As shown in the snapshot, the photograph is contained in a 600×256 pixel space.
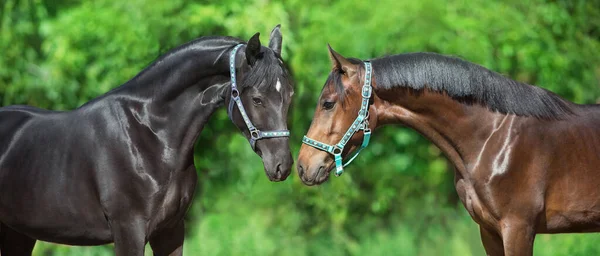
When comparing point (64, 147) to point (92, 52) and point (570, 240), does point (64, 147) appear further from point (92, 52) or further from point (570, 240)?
point (570, 240)

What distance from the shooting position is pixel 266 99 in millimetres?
4500

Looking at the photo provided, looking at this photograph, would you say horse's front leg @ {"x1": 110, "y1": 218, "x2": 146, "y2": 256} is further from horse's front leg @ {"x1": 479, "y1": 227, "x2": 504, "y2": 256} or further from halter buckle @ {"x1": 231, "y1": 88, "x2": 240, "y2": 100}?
horse's front leg @ {"x1": 479, "y1": 227, "x2": 504, "y2": 256}

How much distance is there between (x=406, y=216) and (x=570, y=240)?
71.0 inches

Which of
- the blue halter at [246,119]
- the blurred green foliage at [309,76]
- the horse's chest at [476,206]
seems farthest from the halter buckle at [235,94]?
the blurred green foliage at [309,76]

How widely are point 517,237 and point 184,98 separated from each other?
2.00m

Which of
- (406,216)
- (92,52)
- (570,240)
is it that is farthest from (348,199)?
(92,52)

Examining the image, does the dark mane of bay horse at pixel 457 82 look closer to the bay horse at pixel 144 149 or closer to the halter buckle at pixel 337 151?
the halter buckle at pixel 337 151

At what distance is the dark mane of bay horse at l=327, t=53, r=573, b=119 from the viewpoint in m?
4.58

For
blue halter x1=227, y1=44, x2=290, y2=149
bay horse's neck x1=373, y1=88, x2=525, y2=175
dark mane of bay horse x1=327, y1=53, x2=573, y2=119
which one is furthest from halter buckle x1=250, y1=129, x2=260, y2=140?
bay horse's neck x1=373, y1=88, x2=525, y2=175

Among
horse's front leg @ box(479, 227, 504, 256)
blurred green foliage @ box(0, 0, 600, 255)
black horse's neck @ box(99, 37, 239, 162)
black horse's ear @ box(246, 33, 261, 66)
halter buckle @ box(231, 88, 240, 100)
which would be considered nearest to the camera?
black horse's ear @ box(246, 33, 261, 66)

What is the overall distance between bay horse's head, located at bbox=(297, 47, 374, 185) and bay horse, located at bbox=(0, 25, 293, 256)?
155 millimetres

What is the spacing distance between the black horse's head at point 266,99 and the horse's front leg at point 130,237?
76cm

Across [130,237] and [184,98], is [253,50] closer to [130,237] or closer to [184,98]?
[184,98]

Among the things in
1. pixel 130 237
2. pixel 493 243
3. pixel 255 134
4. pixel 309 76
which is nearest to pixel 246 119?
pixel 255 134
